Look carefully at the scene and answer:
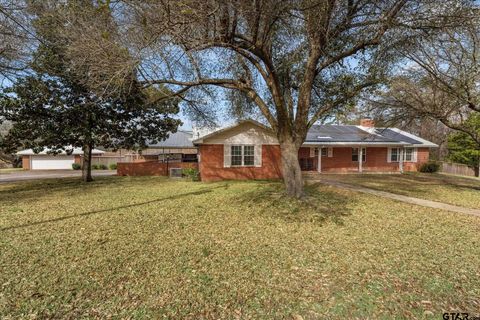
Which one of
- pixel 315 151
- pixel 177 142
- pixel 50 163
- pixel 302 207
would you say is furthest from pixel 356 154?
pixel 50 163

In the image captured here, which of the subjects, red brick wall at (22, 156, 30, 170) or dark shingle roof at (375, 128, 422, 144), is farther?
red brick wall at (22, 156, 30, 170)

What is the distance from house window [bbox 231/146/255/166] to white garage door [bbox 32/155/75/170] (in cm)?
2646

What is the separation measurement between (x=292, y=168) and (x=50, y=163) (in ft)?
114

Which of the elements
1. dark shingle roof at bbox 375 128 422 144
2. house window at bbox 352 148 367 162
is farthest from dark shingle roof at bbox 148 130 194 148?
dark shingle roof at bbox 375 128 422 144

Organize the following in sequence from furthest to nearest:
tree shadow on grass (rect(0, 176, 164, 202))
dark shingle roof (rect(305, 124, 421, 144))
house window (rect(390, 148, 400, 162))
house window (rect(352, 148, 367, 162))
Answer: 1. house window (rect(390, 148, 400, 162))
2. house window (rect(352, 148, 367, 162))
3. dark shingle roof (rect(305, 124, 421, 144))
4. tree shadow on grass (rect(0, 176, 164, 202))

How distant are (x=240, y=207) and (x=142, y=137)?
11.8 metres

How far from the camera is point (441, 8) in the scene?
682 cm

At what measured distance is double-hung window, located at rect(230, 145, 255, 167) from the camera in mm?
16781

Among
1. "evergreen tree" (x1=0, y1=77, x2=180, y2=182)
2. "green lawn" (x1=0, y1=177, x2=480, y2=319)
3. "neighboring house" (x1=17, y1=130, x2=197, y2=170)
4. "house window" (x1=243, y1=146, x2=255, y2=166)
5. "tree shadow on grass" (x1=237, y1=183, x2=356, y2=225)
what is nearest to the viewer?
"green lawn" (x1=0, y1=177, x2=480, y2=319)

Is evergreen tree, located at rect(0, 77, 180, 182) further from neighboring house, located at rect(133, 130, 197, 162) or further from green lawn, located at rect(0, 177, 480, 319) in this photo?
neighboring house, located at rect(133, 130, 197, 162)

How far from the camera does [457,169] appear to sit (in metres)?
27.1

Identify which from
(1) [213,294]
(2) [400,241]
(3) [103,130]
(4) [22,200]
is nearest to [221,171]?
(3) [103,130]

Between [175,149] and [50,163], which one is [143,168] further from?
[50,163]

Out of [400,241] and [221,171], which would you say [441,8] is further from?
[221,171]
